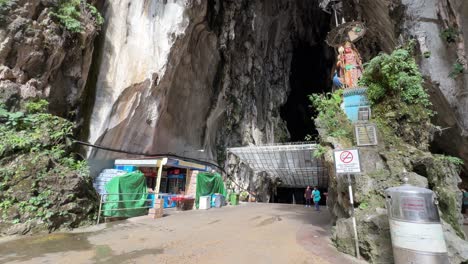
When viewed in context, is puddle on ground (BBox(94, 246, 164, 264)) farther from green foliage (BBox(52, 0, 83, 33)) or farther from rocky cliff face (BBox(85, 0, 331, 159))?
green foliage (BBox(52, 0, 83, 33))

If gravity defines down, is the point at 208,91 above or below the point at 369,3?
below

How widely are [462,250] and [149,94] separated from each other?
12008 mm

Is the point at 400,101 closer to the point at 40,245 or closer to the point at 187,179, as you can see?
the point at 40,245

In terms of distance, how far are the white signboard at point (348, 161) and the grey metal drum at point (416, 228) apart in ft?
2.85

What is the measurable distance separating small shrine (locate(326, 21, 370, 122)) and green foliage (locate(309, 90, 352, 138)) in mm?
393

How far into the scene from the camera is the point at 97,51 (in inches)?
444

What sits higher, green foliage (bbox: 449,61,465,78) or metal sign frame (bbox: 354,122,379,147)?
green foliage (bbox: 449,61,465,78)

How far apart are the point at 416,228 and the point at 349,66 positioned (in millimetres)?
7677

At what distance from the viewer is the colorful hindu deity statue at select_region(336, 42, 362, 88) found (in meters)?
9.59

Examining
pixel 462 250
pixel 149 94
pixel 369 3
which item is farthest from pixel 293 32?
pixel 462 250

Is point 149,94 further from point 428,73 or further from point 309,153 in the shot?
point 428,73

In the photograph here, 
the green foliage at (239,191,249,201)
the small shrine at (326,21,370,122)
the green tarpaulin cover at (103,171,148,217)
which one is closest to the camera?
the small shrine at (326,21,370,122)

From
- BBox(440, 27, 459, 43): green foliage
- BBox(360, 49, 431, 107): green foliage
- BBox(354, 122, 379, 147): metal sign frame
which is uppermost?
BBox(440, 27, 459, 43): green foliage

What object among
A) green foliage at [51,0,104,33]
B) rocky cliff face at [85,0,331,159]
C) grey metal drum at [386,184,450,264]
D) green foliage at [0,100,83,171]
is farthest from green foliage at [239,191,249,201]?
grey metal drum at [386,184,450,264]
